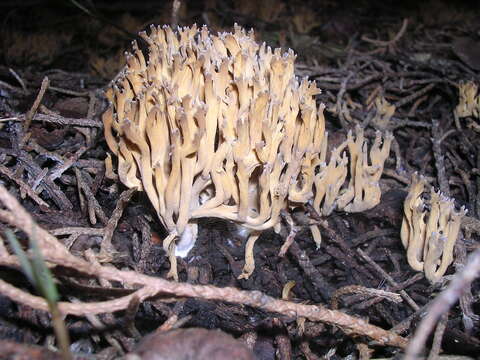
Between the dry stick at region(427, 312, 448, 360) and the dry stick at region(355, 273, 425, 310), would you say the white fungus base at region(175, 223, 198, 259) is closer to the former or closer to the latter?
the dry stick at region(355, 273, 425, 310)

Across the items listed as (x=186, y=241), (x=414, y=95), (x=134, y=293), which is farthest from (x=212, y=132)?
(x=414, y=95)

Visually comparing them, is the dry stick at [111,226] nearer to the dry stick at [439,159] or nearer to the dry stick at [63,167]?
the dry stick at [63,167]

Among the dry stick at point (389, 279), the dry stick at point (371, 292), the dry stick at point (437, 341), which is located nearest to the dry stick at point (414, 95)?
the dry stick at point (389, 279)

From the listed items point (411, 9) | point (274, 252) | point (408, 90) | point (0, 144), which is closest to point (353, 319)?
point (274, 252)

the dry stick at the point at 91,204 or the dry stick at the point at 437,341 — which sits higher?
the dry stick at the point at 91,204

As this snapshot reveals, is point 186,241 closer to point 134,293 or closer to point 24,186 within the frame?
point 134,293

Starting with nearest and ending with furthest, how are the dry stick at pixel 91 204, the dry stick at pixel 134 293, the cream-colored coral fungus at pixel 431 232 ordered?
1. the dry stick at pixel 134 293
2. the cream-colored coral fungus at pixel 431 232
3. the dry stick at pixel 91 204

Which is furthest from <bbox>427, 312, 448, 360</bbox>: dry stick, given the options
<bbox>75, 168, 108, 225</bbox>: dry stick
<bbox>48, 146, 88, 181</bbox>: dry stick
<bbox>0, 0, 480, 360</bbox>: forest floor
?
<bbox>48, 146, 88, 181</bbox>: dry stick
